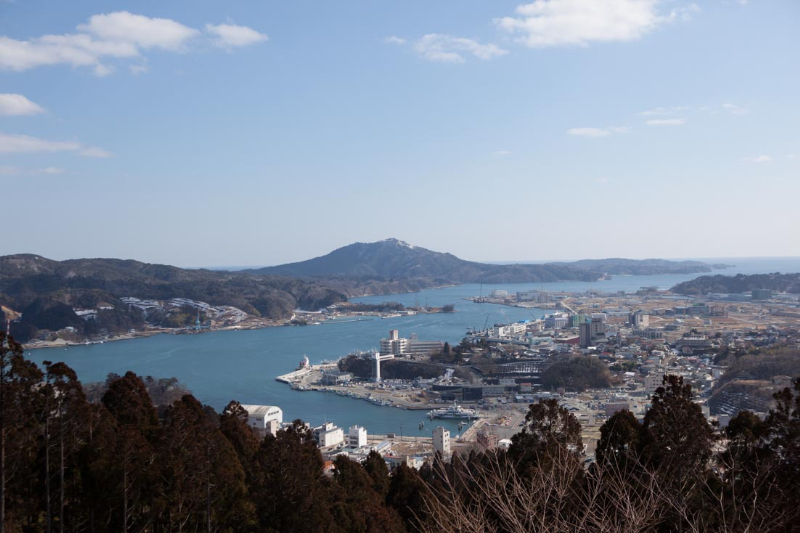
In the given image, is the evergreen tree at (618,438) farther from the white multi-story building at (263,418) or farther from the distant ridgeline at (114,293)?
the distant ridgeline at (114,293)

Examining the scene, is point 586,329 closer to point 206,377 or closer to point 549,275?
point 206,377

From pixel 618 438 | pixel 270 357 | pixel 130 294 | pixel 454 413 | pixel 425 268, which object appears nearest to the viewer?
pixel 618 438

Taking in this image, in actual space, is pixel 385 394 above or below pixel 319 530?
below

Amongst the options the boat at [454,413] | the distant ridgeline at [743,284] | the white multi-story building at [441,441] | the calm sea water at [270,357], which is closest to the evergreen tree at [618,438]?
the white multi-story building at [441,441]

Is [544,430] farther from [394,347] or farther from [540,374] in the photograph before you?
[394,347]

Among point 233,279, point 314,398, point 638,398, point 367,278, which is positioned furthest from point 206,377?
point 367,278

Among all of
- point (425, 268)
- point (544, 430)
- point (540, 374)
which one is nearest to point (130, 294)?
point (540, 374)

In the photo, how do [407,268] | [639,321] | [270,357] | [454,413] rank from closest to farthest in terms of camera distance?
[454,413]
[270,357]
[639,321]
[407,268]
